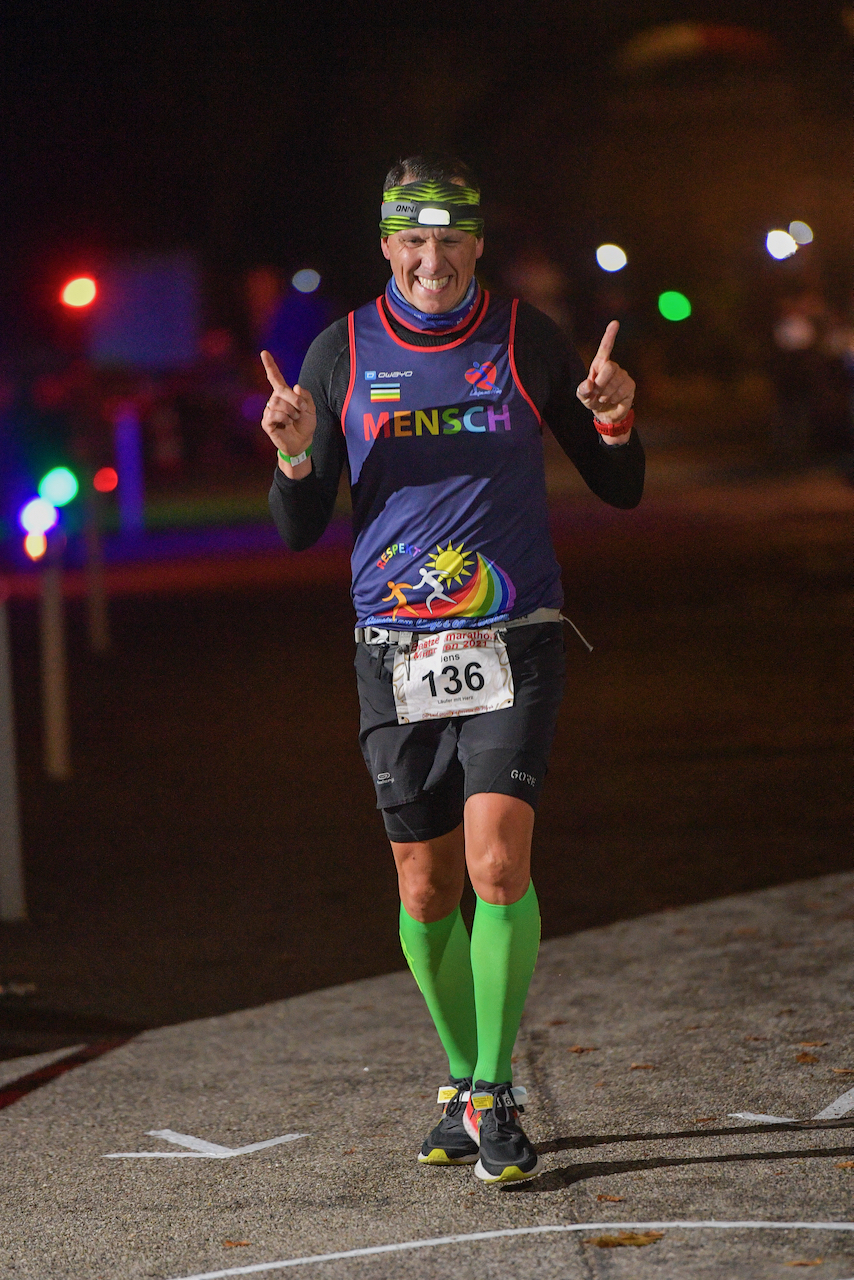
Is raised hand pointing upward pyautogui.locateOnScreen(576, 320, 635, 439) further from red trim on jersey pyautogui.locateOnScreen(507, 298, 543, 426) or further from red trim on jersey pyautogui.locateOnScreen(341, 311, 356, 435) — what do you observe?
red trim on jersey pyautogui.locateOnScreen(341, 311, 356, 435)

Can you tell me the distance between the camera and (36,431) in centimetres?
1048

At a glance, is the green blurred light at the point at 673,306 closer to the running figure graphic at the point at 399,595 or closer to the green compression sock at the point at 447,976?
the running figure graphic at the point at 399,595

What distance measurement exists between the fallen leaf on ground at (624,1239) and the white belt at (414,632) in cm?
143

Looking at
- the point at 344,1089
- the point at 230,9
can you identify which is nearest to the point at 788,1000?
the point at 344,1089

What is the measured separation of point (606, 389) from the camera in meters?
4.32

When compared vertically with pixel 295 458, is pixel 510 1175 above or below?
below

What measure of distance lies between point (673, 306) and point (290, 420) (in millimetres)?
1110

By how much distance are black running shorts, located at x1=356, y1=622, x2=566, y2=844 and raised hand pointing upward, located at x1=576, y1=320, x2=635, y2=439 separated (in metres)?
0.54

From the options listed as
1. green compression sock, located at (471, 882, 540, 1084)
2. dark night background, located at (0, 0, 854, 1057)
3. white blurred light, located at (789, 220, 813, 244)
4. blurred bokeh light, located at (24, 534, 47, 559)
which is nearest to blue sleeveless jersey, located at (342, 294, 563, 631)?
green compression sock, located at (471, 882, 540, 1084)

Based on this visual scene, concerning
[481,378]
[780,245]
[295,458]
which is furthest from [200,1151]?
[780,245]

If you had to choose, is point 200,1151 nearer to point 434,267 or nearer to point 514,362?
point 514,362

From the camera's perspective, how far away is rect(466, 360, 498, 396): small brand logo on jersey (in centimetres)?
441

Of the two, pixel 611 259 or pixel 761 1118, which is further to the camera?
pixel 611 259

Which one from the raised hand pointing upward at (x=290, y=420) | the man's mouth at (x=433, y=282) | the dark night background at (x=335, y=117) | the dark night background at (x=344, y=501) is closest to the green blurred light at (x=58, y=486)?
the dark night background at (x=344, y=501)
